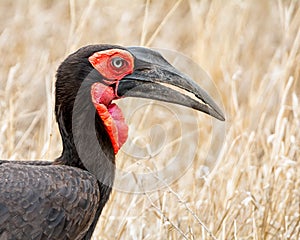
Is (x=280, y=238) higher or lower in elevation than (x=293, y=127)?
lower

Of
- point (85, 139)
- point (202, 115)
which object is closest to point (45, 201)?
point (85, 139)

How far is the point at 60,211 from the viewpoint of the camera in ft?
10.8

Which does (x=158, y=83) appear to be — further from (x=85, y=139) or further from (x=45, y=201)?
(x=45, y=201)

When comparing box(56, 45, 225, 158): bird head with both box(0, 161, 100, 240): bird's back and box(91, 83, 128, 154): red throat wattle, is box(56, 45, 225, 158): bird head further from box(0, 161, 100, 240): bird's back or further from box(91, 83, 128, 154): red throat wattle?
box(0, 161, 100, 240): bird's back

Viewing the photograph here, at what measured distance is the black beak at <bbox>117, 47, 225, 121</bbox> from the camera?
352cm

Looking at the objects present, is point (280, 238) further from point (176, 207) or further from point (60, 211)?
point (60, 211)

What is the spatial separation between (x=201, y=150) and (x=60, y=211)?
1.92m

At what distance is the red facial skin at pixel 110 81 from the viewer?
3.54m

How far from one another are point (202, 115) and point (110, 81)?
179 cm

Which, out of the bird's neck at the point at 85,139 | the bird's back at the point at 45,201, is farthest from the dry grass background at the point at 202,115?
the bird's back at the point at 45,201

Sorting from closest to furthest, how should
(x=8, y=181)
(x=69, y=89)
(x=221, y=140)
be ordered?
(x=8, y=181) → (x=69, y=89) → (x=221, y=140)

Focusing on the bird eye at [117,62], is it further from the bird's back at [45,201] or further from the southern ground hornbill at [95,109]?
the bird's back at [45,201]

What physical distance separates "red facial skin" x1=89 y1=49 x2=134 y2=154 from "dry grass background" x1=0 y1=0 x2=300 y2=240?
403 millimetres

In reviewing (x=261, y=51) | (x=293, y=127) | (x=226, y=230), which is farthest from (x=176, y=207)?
(x=261, y=51)
